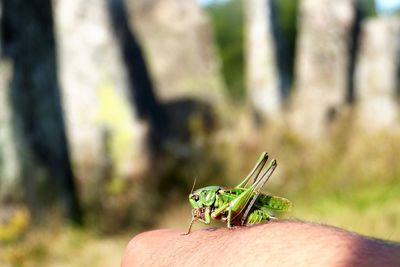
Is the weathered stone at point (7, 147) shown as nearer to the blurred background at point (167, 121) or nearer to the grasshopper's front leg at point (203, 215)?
the blurred background at point (167, 121)

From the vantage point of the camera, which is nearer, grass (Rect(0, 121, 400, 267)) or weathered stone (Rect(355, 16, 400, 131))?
grass (Rect(0, 121, 400, 267))

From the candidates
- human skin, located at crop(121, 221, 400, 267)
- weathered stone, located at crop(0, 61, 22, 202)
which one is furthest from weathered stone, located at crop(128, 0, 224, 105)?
human skin, located at crop(121, 221, 400, 267)

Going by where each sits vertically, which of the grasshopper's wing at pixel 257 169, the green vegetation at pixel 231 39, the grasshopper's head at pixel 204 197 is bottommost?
the grasshopper's head at pixel 204 197

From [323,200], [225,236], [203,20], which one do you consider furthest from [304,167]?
[225,236]

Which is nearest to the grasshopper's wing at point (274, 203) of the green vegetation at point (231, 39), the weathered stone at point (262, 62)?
the weathered stone at point (262, 62)

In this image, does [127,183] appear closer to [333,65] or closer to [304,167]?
[304,167]

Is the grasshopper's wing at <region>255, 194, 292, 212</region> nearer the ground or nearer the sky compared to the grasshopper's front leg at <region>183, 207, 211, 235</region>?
nearer the sky

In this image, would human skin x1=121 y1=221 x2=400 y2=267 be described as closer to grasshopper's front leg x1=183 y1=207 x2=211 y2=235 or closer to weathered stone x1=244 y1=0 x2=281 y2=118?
grasshopper's front leg x1=183 y1=207 x2=211 y2=235
